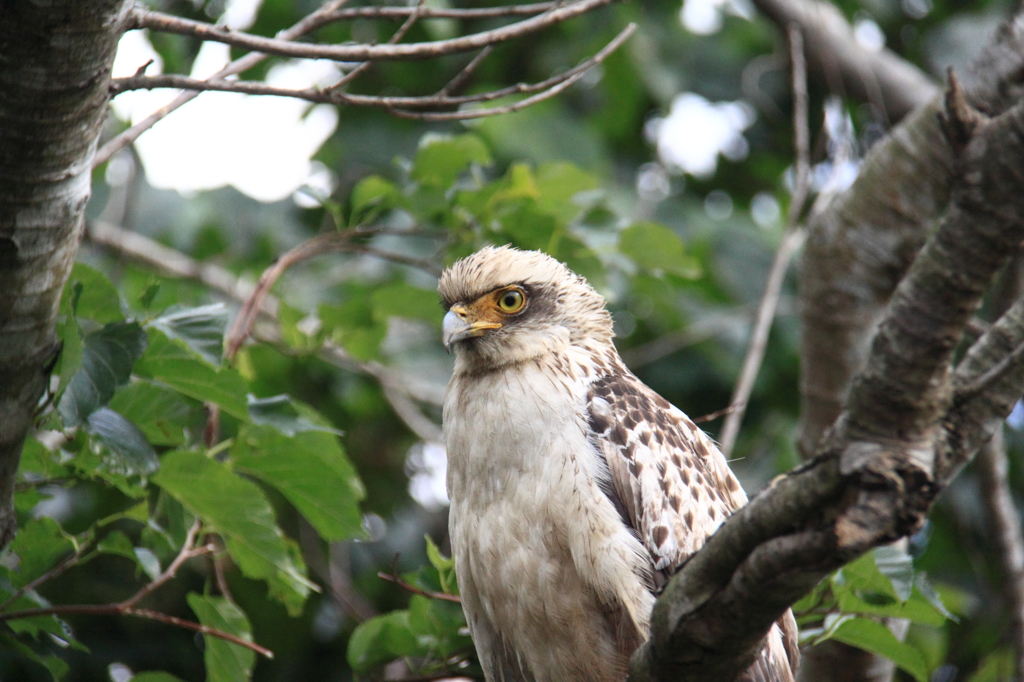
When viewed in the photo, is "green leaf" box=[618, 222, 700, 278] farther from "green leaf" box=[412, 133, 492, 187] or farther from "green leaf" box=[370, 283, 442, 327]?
"green leaf" box=[370, 283, 442, 327]

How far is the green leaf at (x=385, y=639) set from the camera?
371cm

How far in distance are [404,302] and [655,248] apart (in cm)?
131

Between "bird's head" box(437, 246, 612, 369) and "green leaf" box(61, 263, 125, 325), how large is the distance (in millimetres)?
1344

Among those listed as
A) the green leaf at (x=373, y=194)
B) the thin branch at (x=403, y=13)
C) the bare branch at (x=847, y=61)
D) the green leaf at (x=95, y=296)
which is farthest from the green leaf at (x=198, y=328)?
Result: the bare branch at (x=847, y=61)

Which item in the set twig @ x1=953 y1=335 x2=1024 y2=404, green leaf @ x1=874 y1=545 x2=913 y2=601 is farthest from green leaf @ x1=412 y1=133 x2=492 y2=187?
twig @ x1=953 y1=335 x2=1024 y2=404

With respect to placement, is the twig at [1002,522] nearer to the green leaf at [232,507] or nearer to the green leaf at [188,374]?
the green leaf at [232,507]

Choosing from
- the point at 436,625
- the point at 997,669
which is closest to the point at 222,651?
the point at 436,625

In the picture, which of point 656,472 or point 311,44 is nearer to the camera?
point 311,44

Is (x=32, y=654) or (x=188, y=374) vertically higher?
(x=188, y=374)

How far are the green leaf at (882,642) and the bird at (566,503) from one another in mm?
238

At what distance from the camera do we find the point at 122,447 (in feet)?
9.37

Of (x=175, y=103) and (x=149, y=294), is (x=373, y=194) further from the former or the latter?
(x=149, y=294)

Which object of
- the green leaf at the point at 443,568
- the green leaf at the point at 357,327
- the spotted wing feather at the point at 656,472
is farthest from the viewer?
the green leaf at the point at 357,327

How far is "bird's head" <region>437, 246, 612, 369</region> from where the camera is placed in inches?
151
